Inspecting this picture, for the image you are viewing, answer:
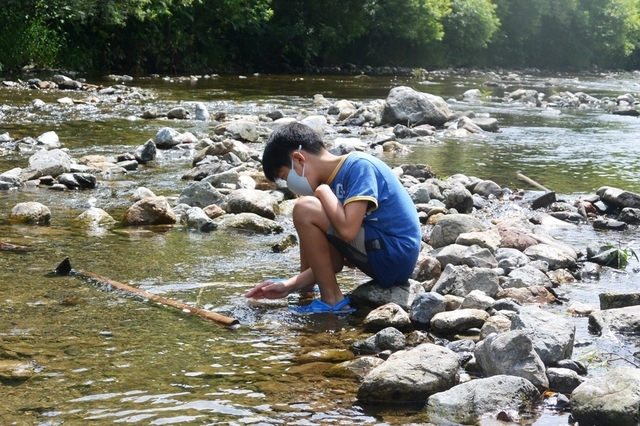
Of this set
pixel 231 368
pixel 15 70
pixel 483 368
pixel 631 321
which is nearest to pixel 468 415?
pixel 483 368

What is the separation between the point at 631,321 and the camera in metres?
4.32

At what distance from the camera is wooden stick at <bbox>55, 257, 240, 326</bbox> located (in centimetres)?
448

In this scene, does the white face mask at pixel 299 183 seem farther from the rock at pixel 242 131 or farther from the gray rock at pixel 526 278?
the rock at pixel 242 131

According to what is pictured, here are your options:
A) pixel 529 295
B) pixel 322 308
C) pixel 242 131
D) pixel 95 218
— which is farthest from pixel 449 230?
pixel 242 131

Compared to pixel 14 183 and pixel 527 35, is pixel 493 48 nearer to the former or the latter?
pixel 527 35

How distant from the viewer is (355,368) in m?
3.88

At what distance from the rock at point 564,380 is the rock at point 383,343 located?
0.77m

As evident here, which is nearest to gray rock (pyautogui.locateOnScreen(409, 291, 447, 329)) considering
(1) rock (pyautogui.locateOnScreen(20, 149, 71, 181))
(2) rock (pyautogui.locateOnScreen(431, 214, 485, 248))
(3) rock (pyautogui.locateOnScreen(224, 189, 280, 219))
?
(2) rock (pyautogui.locateOnScreen(431, 214, 485, 248))

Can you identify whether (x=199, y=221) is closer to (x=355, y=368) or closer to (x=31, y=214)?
(x=31, y=214)

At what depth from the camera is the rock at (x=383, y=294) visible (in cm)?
487

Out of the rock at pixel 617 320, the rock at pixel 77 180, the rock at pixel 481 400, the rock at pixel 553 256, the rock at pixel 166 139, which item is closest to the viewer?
the rock at pixel 481 400

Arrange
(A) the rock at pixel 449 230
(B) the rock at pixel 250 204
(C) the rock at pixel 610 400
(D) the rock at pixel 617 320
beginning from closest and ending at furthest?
(C) the rock at pixel 610 400 → (D) the rock at pixel 617 320 → (A) the rock at pixel 449 230 → (B) the rock at pixel 250 204

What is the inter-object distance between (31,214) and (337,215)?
314cm

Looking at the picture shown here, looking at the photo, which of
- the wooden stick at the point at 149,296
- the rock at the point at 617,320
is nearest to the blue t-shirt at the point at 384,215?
the wooden stick at the point at 149,296
